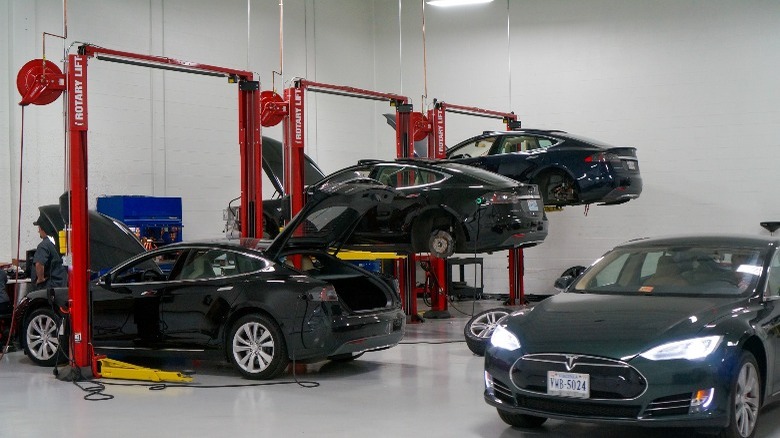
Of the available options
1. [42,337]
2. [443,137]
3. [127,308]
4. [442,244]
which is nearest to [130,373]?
[127,308]

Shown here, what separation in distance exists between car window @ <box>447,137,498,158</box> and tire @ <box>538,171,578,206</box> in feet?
3.36

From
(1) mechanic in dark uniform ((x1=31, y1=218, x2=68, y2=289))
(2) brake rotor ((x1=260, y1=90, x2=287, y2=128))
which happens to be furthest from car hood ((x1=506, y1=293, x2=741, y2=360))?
(1) mechanic in dark uniform ((x1=31, y1=218, x2=68, y2=289))

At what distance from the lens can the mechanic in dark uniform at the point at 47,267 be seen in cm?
1051

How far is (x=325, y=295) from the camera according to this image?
780 centimetres

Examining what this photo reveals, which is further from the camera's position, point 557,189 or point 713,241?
point 557,189

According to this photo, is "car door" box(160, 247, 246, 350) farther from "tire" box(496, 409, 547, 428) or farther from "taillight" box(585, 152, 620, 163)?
"taillight" box(585, 152, 620, 163)

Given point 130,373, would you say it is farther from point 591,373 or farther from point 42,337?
point 591,373

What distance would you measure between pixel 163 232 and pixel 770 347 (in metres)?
10.6

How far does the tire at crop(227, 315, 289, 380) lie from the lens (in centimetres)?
777

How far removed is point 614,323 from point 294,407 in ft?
8.74

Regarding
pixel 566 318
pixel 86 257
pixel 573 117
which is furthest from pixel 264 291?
pixel 573 117

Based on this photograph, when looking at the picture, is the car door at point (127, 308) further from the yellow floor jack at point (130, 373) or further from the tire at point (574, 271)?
the tire at point (574, 271)

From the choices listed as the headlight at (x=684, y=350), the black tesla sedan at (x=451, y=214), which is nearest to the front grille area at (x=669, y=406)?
the headlight at (x=684, y=350)

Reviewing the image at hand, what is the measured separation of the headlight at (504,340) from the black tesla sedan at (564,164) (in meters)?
7.27
